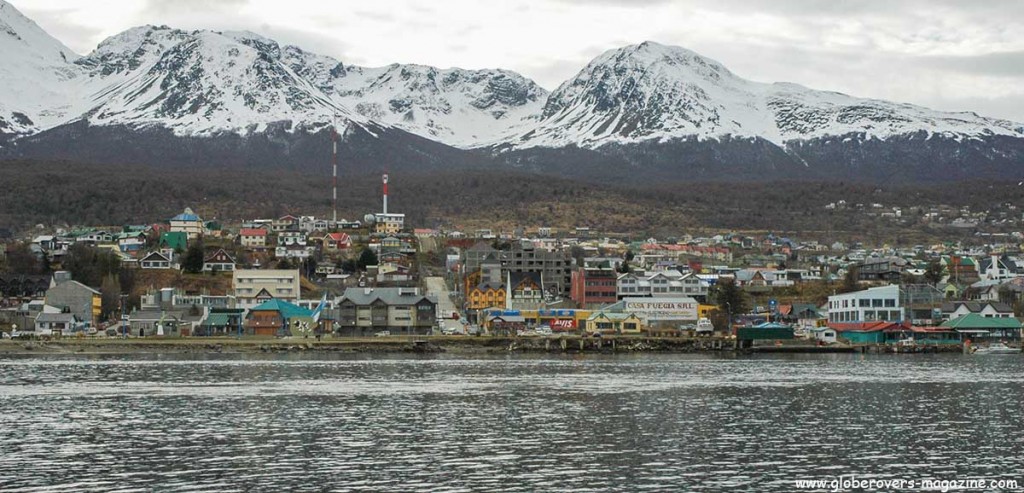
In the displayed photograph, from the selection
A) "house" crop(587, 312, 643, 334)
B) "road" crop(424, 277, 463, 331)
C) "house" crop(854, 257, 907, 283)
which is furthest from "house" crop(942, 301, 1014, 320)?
"road" crop(424, 277, 463, 331)

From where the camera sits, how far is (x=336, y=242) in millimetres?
113188

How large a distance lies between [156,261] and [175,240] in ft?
31.1

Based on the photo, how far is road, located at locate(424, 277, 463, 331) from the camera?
3147 inches

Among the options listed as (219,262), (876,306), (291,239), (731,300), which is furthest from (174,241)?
(876,306)

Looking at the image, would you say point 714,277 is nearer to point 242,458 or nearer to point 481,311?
point 481,311

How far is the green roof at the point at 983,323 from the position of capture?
74.2m

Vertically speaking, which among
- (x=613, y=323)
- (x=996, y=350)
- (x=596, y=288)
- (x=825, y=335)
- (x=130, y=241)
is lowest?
(x=996, y=350)

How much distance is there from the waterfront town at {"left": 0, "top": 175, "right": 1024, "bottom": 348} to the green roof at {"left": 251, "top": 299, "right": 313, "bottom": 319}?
0.13 meters

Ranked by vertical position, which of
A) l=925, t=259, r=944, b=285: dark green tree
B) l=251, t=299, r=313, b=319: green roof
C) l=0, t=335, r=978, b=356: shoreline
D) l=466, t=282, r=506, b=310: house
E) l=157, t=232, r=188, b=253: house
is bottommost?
l=0, t=335, r=978, b=356: shoreline

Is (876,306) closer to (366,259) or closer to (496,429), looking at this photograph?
(366,259)

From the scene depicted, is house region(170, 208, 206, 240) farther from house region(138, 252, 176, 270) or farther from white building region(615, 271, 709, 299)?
white building region(615, 271, 709, 299)

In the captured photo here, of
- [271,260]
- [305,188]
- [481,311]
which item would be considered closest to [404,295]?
[481,311]

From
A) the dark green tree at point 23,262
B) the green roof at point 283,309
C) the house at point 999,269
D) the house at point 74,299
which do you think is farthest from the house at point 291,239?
the house at point 999,269

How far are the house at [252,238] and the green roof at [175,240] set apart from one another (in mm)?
5691
